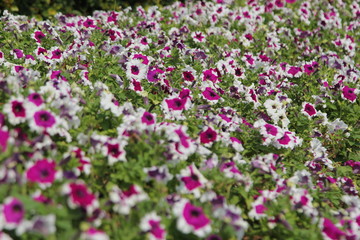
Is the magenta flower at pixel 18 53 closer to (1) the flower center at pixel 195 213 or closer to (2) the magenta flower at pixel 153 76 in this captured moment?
(2) the magenta flower at pixel 153 76

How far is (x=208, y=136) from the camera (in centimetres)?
327

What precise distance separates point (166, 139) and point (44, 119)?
3.10 ft

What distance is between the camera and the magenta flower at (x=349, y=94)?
491 cm

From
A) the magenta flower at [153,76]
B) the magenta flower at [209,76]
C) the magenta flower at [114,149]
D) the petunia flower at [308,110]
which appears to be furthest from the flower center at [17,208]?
the petunia flower at [308,110]

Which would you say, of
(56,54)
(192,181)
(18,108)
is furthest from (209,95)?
(18,108)

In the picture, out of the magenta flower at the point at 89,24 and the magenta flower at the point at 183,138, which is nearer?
the magenta flower at the point at 183,138

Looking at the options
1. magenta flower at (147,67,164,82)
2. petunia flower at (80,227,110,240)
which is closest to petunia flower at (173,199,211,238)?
petunia flower at (80,227,110,240)

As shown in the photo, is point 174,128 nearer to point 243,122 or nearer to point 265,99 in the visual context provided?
point 243,122

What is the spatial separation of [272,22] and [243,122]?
4.03 metres

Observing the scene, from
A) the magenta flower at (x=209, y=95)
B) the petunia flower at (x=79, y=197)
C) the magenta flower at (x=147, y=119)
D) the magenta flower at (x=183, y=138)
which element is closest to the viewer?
the petunia flower at (x=79, y=197)

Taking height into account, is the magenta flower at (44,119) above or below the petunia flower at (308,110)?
above

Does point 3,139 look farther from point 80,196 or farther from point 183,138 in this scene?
point 183,138

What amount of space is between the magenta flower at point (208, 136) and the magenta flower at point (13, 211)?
1.64 meters

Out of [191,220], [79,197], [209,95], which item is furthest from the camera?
[209,95]
